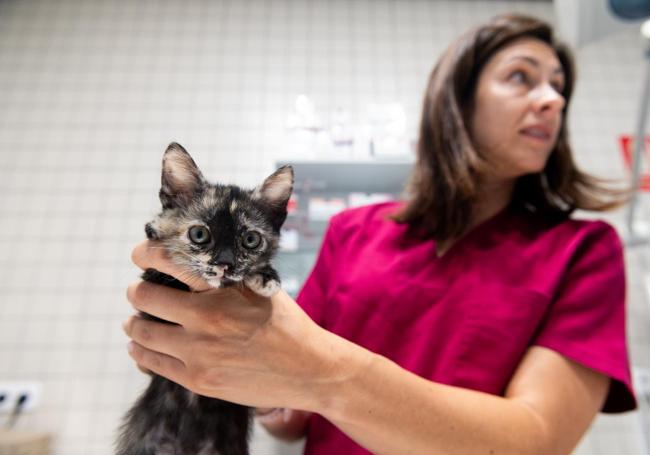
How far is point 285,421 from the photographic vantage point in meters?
0.83

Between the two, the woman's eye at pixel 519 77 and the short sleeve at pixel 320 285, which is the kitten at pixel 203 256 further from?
the woman's eye at pixel 519 77

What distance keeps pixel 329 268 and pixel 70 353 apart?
1.41 metres

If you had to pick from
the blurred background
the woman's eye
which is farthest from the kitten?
the blurred background

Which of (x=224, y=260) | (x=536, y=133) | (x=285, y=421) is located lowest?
(x=285, y=421)

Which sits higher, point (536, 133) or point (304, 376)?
point (536, 133)

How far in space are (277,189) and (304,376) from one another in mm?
277

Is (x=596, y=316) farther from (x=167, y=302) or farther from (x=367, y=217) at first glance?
(x=167, y=302)

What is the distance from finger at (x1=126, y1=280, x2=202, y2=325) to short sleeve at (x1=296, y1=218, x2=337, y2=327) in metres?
0.32

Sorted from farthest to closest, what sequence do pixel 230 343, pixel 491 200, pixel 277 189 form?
pixel 491 200 → pixel 277 189 → pixel 230 343

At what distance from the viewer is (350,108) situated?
2.19 metres

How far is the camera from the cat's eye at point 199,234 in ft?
1.87

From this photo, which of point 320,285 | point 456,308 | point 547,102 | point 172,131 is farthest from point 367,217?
point 172,131

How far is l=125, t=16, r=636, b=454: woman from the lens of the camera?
53 centimetres

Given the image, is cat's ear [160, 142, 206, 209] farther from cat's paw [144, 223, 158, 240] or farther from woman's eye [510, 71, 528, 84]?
woman's eye [510, 71, 528, 84]
